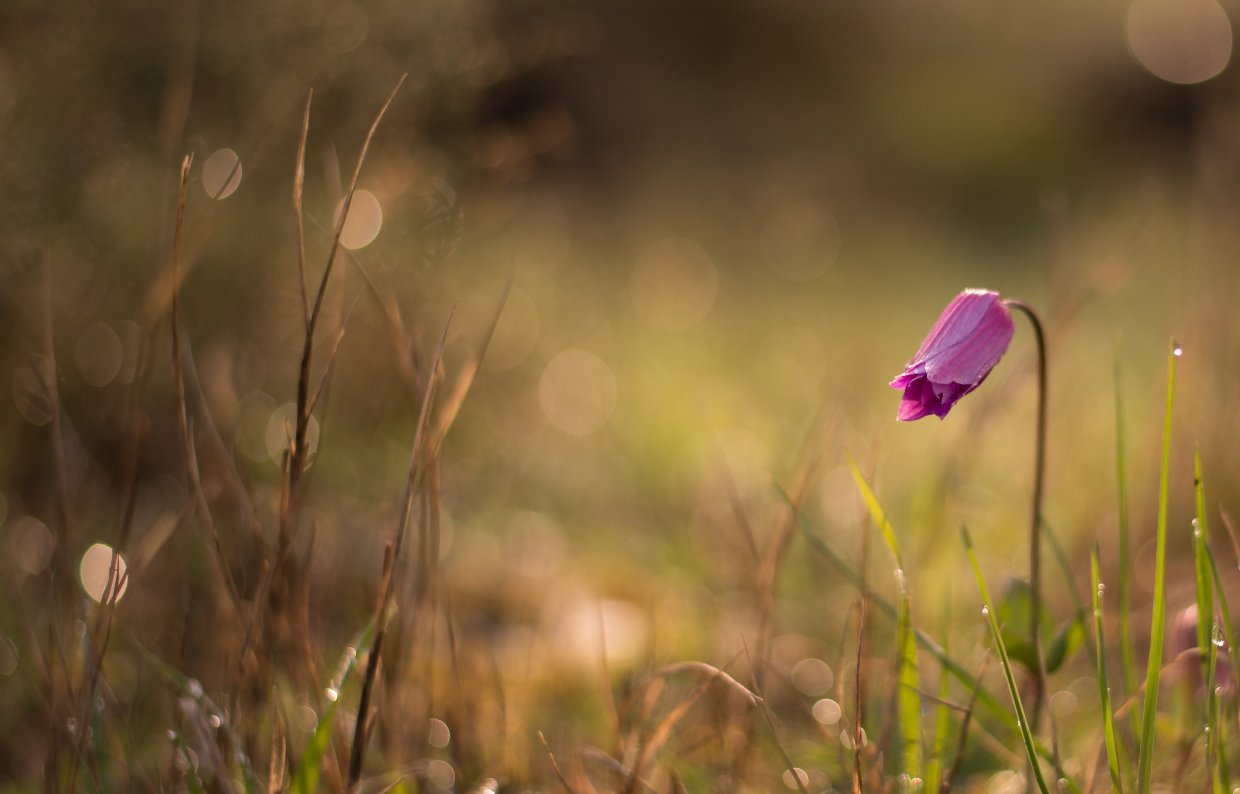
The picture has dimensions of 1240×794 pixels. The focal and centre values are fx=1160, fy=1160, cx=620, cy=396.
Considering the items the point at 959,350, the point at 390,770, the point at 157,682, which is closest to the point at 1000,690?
the point at 959,350

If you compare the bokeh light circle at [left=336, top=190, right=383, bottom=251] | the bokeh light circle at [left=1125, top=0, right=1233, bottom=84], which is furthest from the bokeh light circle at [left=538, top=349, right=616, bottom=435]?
the bokeh light circle at [left=1125, top=0, right=1233, bottom=84]

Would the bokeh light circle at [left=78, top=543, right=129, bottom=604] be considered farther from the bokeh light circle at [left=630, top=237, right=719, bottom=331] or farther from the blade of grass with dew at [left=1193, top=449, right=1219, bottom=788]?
the bokeh light circle at [left=630, top=237, right=719, bottom=331]

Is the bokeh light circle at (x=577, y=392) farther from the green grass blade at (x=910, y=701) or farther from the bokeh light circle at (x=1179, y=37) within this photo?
the bokeh light circle at (x=1179, y=37)

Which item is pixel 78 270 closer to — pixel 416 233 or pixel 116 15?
pixel 116 15

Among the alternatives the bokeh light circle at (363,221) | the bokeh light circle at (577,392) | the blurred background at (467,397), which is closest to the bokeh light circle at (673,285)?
the blurred background at (467,397)

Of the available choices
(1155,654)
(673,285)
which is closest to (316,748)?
(1155,654)
